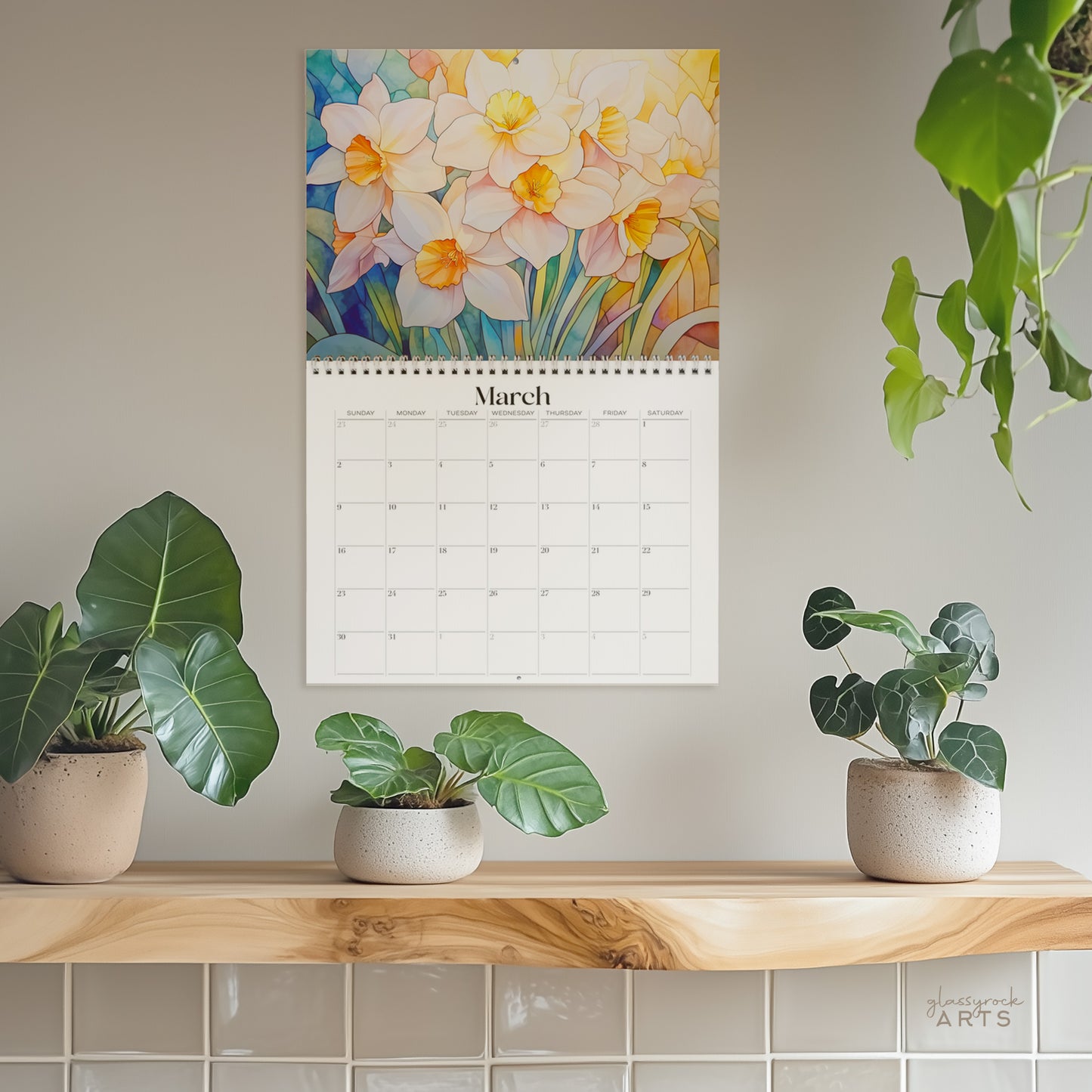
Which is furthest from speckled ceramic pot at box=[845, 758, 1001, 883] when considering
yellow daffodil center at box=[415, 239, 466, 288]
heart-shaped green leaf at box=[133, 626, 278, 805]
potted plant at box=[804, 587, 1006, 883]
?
yellow daffodil center at box=[415, 239, 466, 288]

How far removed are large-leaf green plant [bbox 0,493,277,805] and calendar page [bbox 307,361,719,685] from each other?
6.7 inches

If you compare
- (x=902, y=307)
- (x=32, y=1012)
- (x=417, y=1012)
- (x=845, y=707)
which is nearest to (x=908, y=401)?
(x=902, y=307)

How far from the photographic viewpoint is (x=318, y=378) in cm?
112

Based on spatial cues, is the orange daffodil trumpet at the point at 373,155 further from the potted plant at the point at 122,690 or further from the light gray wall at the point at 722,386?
the potted plant at the point at 122,690

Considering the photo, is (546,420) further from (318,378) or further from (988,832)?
(988,832)

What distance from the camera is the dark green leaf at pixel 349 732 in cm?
94

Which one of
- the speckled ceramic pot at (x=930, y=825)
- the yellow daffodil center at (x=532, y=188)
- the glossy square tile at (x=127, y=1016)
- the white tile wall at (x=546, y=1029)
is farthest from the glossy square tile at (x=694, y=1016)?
the yellow daffodil center at (x=532, y=188)

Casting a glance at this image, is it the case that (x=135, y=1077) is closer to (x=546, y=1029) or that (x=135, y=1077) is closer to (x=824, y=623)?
(x=546, y=1029)

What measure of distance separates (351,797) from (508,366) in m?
0.48

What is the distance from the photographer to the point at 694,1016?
43.4 inches

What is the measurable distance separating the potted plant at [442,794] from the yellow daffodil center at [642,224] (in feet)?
1.75

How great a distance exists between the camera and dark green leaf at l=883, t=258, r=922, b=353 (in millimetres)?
989

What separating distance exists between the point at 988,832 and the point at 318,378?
82 centimetres

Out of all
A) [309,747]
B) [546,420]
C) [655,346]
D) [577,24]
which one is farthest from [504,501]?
[577,24]
